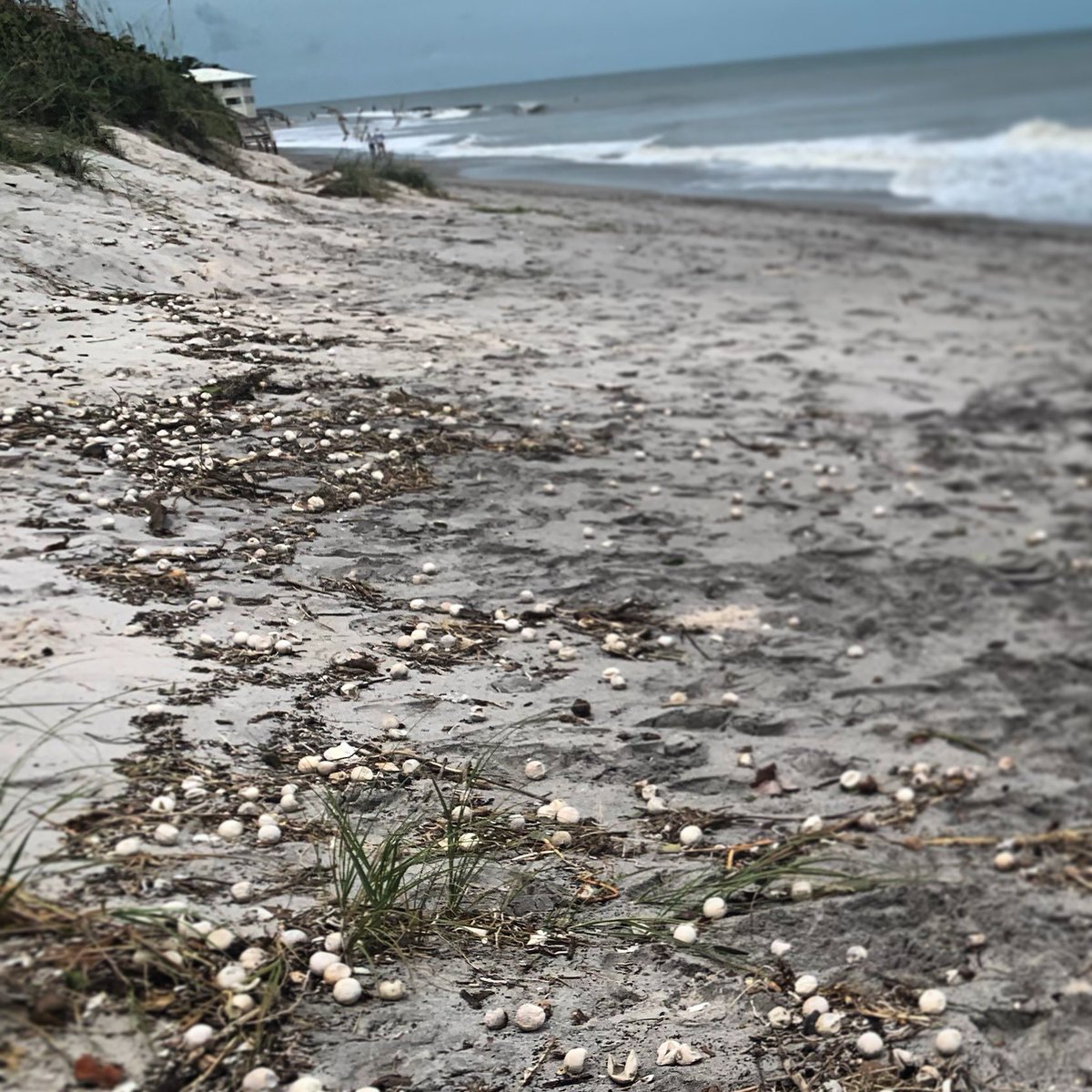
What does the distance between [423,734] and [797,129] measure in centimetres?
1708

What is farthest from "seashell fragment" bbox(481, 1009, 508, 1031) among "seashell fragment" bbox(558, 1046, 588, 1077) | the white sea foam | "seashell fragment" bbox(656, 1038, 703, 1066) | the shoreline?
the white sea foam

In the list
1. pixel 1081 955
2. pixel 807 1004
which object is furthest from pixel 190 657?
pixel 1081 955

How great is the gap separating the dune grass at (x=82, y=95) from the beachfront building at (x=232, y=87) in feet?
0.07

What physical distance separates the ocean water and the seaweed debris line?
0.32 metres

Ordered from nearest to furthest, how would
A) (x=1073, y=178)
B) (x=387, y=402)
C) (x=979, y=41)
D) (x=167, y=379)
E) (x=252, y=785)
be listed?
(x=252, y=785) < (x=167, y=379) < (x=387, y=402) < (x=1073, y=178) < (x=979, y=41)

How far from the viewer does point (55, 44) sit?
2078 mm

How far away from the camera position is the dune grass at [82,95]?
2023 mm

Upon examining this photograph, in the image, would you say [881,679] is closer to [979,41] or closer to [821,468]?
[821,468]

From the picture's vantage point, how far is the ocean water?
3.00 metres

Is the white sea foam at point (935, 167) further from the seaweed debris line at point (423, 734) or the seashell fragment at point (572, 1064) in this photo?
the seashell fragment at point (572, 1064)

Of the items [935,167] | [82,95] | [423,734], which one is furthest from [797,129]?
[423,734]

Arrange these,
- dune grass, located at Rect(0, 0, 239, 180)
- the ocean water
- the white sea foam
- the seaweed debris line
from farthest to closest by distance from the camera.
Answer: the white sea foam < the ocean water < dune grass, located at Rect(0, 0, 239, 180) < the seaweed debris line

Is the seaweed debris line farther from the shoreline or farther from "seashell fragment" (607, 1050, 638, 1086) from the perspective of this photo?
the shoreline

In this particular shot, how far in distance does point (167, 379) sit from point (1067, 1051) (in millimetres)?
2926
